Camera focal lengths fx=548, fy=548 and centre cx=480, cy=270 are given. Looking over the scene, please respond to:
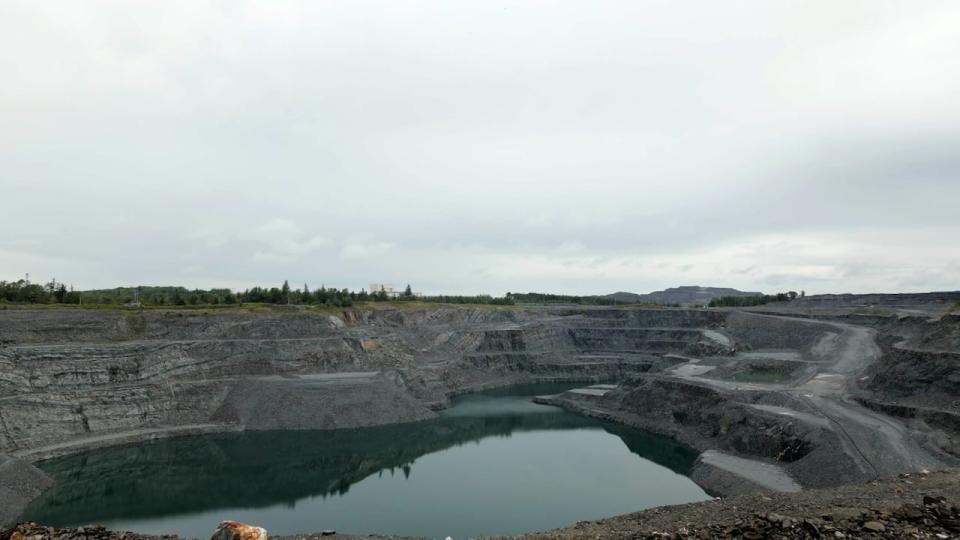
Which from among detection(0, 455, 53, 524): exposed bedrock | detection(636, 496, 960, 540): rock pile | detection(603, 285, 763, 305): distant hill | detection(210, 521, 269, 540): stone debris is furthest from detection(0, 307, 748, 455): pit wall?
detection(603, 285, 763, 305): distant hill

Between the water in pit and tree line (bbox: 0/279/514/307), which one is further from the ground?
tree line (bbox: 0/279/514/307)

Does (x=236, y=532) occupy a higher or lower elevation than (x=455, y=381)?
higher

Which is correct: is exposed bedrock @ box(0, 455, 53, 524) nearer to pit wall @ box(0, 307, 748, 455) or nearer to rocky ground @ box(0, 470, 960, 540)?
pit wall @ box(0, 307, 748, 455)

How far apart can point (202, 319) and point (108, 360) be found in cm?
1009

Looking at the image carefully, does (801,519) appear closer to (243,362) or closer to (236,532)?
(236,532)

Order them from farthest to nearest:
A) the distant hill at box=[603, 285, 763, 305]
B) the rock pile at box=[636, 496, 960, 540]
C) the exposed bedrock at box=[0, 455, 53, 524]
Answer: the distant hill at box=[603, 285, 763, 305] → the exposed bedrock at box=[0, 455, 53, 524] → the rock pile at box=[636, 496, 960, 540]

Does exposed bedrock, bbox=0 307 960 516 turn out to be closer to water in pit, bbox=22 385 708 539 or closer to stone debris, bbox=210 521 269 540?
water in pit, bbox=22 385 708 539

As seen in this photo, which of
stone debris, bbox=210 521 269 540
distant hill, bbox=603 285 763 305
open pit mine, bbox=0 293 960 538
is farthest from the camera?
distant hill, bbox=603 285 763 305

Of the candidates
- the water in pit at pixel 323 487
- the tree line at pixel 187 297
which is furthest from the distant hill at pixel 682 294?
the water in pit at pixel 323 487

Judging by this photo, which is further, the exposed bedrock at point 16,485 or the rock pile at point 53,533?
the exposed bedrock at point 16,485

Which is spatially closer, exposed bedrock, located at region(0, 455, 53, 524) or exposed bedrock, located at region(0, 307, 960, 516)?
exposed bedrock, located at region(0, 455, 53, 524)

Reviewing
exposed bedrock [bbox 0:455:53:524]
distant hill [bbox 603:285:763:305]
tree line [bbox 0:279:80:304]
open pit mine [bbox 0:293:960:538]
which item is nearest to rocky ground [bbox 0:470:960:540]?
open pit mine [bbox 0:293:960:538]

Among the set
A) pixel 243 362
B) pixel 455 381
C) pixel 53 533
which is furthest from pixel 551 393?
pixel 53 533

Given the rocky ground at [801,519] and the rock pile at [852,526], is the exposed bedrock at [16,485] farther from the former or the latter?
the rock pile at [852,526]
